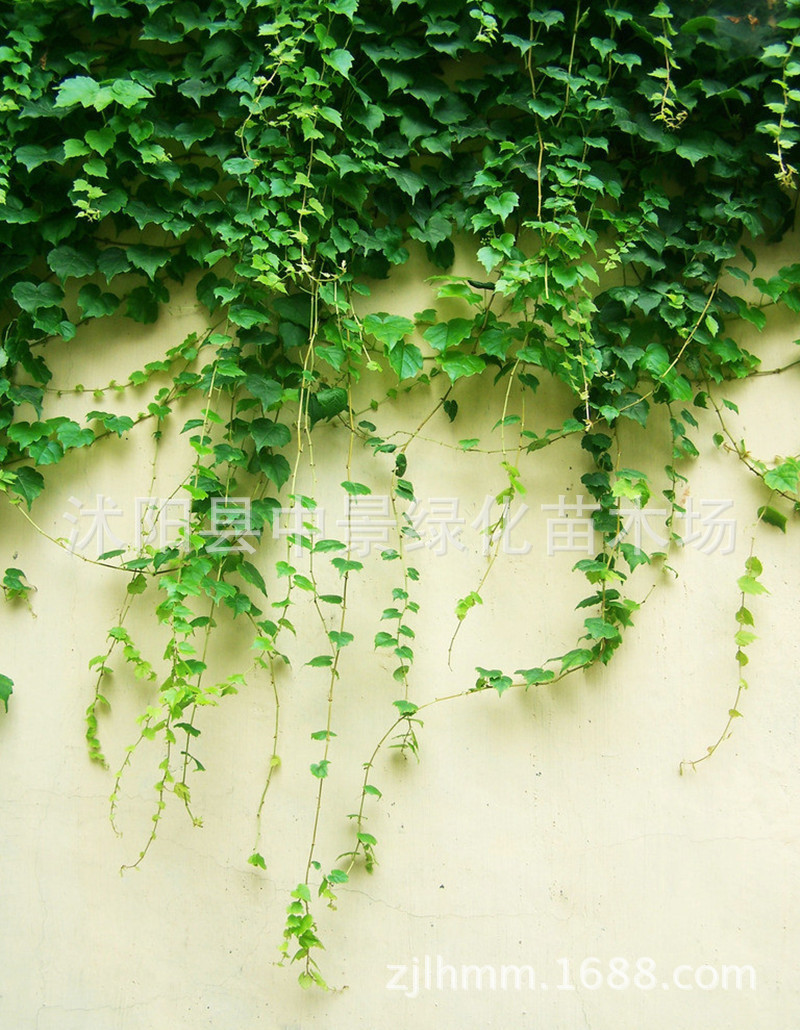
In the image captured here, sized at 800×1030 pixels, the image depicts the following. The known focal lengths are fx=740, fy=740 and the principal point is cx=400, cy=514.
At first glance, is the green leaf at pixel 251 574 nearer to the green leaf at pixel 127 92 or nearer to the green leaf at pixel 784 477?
the green leaf at pixel 127 92

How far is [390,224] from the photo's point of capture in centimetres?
154

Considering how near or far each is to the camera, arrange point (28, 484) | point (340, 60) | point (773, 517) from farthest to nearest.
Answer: point (28, 484)
point (773, 517)
point (340, 60)

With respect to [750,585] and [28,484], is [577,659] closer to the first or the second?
[750,585]

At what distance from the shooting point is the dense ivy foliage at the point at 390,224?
143cm

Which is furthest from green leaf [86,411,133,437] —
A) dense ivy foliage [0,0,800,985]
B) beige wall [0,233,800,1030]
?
beige wall [0,233,800,1030]

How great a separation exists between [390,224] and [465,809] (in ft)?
3.96

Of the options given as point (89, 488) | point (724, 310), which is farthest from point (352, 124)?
point (89, 488)

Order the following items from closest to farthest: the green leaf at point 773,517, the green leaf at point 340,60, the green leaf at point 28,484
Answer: the green leaf at point 340,60 < the green leaf at point 773,517 < the green leaf at point 28,484

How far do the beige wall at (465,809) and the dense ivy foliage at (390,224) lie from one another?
0.05 metres

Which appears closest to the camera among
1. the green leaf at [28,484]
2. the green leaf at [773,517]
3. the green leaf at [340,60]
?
the green leaf at [340,60]

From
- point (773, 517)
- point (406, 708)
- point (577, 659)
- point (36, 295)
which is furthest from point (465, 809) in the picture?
point (36, 295)

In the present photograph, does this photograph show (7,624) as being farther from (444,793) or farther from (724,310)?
(724,310)

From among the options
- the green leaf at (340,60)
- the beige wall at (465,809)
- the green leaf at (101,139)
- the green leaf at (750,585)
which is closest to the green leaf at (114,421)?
the beige wall at (465,809)

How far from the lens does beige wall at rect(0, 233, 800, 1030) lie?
1.43 meters
